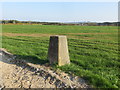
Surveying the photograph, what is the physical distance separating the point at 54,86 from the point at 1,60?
340 cm

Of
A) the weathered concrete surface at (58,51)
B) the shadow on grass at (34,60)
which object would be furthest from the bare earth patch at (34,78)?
the weathered concrete surface at (58,51)

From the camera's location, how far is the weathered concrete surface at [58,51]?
4871 mm

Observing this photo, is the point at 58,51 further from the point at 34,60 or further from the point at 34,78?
the point at 34,60

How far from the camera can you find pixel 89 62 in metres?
5.32

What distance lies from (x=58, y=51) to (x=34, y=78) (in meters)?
1.21

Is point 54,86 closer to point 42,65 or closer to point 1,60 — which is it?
point 42,65

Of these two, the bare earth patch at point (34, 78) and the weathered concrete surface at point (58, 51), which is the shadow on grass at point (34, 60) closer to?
the bare earth patch at point (34, 78)

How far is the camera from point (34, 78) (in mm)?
4250

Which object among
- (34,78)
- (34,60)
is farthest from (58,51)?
(34,60)

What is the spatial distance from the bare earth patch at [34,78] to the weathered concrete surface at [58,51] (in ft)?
1.41

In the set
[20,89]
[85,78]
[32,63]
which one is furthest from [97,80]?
[32,63]

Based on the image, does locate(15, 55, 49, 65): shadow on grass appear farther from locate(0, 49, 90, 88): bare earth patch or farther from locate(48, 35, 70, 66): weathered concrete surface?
locate(48, 35, 70, 66): weathered concrete surface

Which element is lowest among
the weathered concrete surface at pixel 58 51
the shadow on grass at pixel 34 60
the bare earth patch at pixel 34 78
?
the bare earth patch at pixel 34 78

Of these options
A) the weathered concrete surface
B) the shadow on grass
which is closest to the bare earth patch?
the shadow on grass
